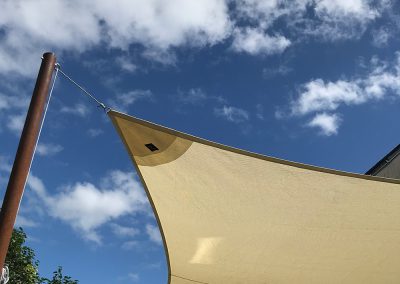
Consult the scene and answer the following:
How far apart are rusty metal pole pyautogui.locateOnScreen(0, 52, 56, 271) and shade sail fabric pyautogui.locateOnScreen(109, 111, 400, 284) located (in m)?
0.75

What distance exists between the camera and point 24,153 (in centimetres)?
327

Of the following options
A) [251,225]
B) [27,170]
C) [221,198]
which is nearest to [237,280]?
A: [251,225]

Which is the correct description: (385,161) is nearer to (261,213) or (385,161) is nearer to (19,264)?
(261,213)

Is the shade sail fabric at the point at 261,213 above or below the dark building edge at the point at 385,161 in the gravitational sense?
below

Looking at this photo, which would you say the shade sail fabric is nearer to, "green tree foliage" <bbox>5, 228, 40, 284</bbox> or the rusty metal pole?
the rusty metal pole

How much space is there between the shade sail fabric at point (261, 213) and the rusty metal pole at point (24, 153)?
2.46 ft

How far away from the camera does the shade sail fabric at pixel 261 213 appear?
4.38 metres

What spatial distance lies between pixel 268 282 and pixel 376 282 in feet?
4.35

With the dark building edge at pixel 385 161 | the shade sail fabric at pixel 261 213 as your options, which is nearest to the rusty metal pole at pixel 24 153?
the shade sail fabric at pixel 261 213

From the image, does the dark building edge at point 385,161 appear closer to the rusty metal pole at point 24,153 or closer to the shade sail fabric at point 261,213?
the shade sail fabric at point 261,213

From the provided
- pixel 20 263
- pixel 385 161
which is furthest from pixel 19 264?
pixel 385 161

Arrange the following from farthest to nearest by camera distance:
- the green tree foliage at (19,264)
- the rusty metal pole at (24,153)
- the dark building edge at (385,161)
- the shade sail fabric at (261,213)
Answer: the green tree foliage at (19,264) < the dark building edge at (385,161) < the shade sail fabric at (261,213) < the rusty metal pole at (24,153)

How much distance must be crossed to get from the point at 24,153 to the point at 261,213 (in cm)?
254

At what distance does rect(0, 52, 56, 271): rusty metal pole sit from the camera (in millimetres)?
3037
